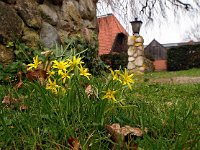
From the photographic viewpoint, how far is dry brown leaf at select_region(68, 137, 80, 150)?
4.47 feet

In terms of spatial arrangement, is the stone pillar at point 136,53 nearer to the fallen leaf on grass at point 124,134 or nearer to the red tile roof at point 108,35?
the red tile roof at point 108,35

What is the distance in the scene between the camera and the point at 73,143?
1.38 m

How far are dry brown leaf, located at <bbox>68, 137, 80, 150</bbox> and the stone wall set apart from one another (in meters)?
2.11

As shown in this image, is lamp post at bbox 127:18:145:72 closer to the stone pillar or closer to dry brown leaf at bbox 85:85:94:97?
the stone pillar

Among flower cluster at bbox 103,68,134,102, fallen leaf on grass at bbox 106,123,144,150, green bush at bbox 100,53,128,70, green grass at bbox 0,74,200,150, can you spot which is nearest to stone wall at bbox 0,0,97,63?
green grass at bbox 0,74,200,150

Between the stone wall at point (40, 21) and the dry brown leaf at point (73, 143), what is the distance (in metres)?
2.11

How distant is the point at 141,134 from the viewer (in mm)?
1495

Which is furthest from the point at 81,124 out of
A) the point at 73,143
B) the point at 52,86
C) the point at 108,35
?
the point at 108,35

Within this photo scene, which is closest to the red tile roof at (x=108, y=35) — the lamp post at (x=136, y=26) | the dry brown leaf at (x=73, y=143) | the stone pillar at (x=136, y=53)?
the lamp post at (x=136, y=26)

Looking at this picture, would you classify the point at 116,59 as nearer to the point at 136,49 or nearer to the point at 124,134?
the point at 136,49

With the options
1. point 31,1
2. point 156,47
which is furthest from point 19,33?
point 156,47

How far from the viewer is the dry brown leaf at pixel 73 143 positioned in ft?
4.47

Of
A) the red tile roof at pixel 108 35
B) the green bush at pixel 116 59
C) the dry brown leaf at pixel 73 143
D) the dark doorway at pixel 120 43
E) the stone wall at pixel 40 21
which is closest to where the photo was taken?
the dry brown leaf at pixel 73 143

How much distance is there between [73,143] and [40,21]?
8.66 feet
